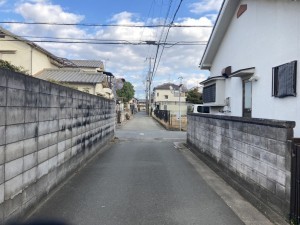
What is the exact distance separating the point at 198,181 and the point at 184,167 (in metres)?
2.04

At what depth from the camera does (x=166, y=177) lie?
8688 millimetres

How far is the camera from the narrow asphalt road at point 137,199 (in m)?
5.37

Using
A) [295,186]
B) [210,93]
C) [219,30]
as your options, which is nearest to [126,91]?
[210,93]

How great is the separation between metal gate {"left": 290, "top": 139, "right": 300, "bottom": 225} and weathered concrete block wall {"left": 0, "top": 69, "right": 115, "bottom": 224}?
380 cm

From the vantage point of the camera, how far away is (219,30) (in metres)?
14.0

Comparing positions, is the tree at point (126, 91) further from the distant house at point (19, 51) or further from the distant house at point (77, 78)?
the distant house at point (19, 51)

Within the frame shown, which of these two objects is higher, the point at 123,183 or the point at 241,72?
the point at 241,72

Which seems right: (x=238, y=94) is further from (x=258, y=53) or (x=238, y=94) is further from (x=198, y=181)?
(x=198, y=181)

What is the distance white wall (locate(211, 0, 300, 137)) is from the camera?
823 centimetres

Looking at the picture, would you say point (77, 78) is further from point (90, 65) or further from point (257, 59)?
point (257, 59)

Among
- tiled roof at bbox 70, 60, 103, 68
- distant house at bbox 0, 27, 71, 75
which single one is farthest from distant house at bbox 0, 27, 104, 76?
tiled roof at bbox 70, 60, 103, 68

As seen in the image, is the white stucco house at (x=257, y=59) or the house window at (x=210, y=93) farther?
the house window at (x=210, y=93)

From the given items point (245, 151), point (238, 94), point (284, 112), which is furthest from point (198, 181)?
point (238, 94)

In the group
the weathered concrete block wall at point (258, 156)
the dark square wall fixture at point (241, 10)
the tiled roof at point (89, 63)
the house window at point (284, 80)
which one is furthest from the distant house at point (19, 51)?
the house window at point (284, 80)
